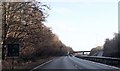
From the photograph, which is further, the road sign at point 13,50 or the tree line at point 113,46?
the tree line at point 113,46

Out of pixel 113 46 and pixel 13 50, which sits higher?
pixel 113 46

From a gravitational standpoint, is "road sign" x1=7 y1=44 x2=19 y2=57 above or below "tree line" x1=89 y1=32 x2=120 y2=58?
below

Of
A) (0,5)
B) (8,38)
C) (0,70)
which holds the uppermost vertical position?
(0,5)

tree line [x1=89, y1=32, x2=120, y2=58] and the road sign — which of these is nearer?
the road sign

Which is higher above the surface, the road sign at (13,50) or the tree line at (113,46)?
the tree line at (113,46)

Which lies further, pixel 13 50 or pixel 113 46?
pixel 113 46

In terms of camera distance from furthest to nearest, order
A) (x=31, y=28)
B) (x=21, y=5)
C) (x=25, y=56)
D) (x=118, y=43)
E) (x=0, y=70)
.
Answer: (x=118, y=43)
(x=25, y=56)
(x=31, y=28)
(x=21, y=5)
(x=0, y=70)

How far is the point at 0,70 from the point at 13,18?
12.2m

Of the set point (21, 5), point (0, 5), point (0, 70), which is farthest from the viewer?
point (21, 5)

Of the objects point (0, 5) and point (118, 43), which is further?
point (118, 43)

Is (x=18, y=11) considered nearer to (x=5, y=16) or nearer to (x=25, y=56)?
(x=5, y=16)

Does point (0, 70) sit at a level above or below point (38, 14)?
below

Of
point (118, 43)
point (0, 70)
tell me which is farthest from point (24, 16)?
point (118, 43)

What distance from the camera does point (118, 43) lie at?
78.7 meters
